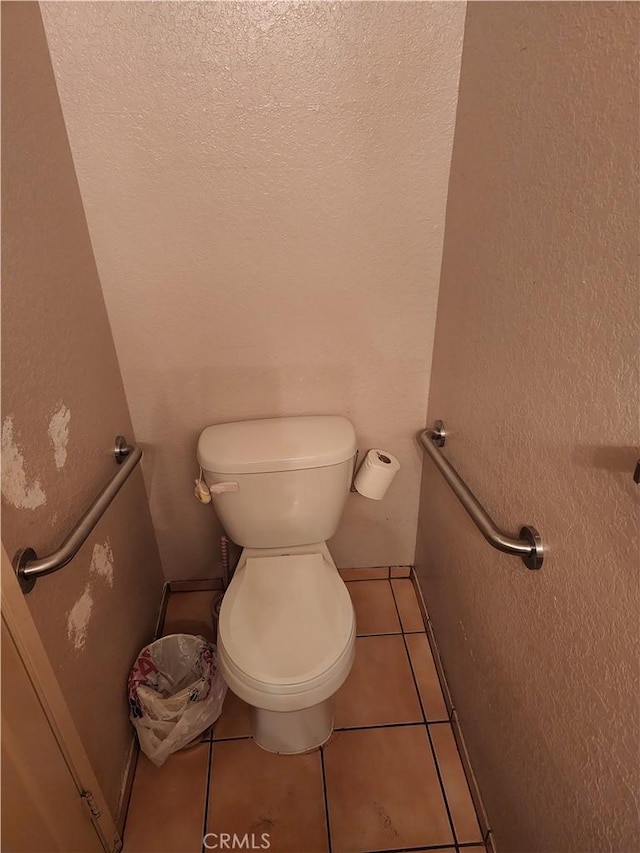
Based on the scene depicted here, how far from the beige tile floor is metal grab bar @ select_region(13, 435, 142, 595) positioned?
2.62ft

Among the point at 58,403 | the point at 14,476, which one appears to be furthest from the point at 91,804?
the point at 58,403

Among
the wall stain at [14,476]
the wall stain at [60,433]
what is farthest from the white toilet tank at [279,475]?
the wall stain at [14,476]

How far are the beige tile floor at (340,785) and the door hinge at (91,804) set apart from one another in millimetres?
224

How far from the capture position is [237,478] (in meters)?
1.27

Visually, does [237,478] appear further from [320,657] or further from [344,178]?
[344,178]

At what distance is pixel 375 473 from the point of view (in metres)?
1.43

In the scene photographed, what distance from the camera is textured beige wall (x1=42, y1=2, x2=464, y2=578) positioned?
3.40ft

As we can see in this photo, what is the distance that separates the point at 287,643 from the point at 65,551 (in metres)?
0.58

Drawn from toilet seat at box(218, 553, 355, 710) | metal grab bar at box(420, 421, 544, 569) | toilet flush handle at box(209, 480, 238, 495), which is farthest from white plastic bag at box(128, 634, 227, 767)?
metal grab bar at box(420, 421, 544, 569)

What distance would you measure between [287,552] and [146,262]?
908mm

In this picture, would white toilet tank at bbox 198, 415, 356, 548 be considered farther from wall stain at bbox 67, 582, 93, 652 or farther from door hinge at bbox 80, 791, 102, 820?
door hinge at bbox 80, 791, 102, 820

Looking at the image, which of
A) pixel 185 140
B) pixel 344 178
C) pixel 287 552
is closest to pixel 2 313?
pixel 185 140

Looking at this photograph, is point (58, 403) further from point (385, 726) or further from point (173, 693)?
point (385, 726)

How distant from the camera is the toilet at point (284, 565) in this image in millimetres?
1108
